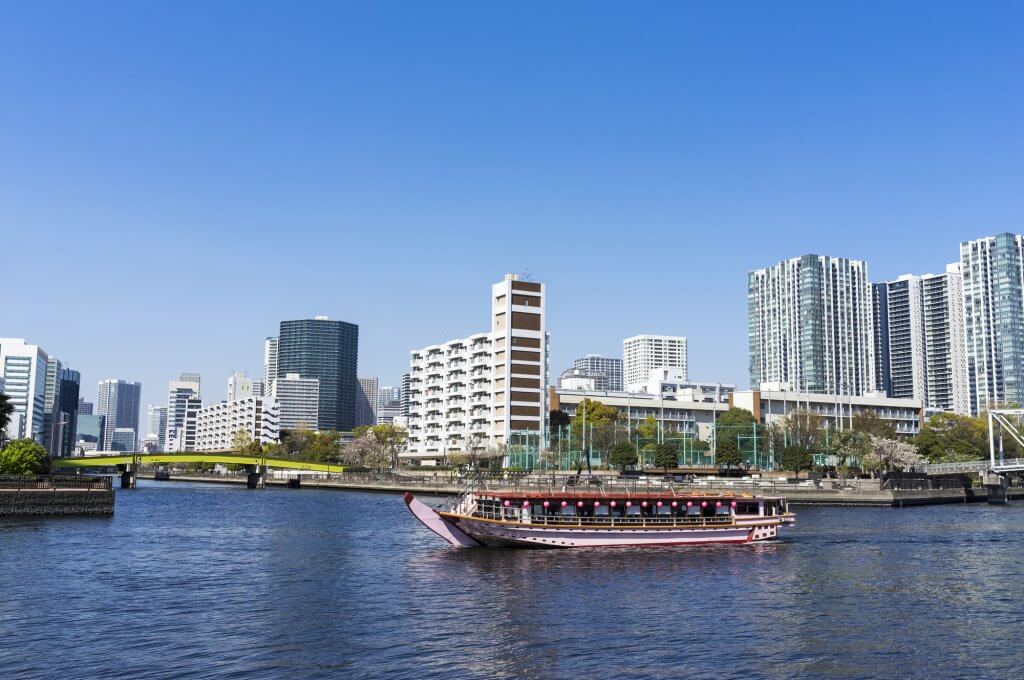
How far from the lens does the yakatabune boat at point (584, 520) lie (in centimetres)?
7419

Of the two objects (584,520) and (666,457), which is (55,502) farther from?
(666,457)

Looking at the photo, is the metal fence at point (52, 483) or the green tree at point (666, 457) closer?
the metal fence at point (52, 483)

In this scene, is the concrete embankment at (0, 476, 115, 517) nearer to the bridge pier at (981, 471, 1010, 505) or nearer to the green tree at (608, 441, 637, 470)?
the green tree at (608, 441, 637, 470)

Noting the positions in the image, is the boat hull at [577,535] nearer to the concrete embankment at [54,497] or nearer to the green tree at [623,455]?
the concrete embankment at [54,497]

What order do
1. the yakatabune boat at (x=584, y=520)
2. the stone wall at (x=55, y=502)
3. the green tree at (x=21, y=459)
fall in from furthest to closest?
1. the green tree at (x=21, y=459)
2. the stone wall at (x=55, y=502)
3. the yakatabune boat at (x=584, y=520)

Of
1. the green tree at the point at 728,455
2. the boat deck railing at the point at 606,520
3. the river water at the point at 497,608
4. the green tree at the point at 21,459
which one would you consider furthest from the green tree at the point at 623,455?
the green tree at the point at 21,459

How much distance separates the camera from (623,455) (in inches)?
A: 7170

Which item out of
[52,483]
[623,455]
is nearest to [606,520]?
[52,483]

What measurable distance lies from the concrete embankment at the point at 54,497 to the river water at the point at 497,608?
45.2 ft

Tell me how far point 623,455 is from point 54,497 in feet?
354

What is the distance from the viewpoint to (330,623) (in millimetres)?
44906

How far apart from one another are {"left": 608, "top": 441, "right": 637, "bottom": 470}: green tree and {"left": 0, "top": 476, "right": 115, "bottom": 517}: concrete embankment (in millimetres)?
100317

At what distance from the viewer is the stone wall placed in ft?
327

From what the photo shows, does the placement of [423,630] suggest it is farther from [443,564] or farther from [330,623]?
[443,564]
